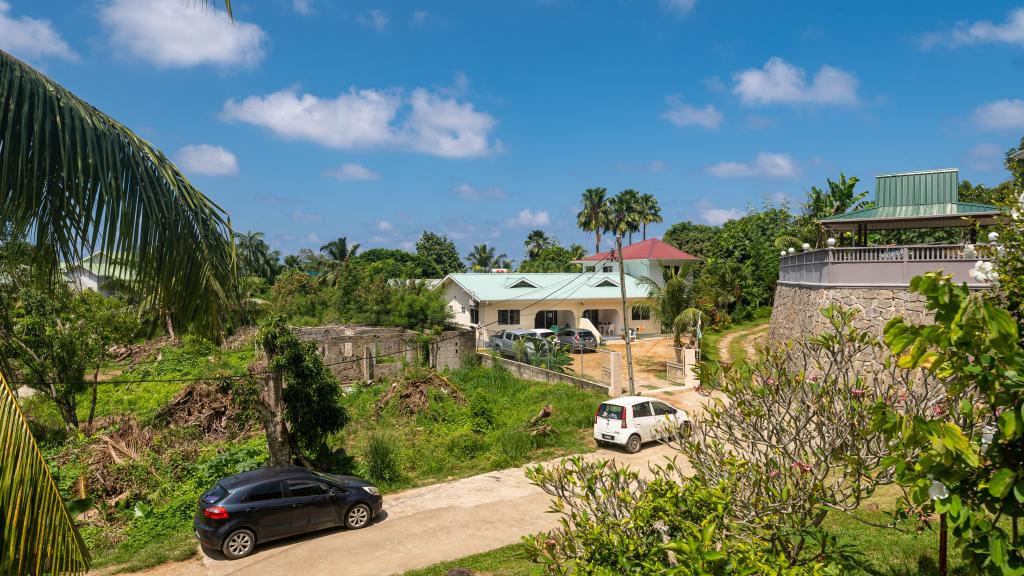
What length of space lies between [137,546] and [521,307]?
27783 mm

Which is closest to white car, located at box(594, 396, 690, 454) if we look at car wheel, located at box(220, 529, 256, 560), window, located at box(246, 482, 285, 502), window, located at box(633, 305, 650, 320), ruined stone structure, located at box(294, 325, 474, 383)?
window, located at box(246, 482, 285, 502)

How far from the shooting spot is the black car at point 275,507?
36.2ft

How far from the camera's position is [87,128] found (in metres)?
4.43

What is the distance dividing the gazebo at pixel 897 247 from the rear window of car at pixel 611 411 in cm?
786

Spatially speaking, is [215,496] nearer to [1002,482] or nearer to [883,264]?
[1002,482]

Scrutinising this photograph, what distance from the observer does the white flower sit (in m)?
3.23

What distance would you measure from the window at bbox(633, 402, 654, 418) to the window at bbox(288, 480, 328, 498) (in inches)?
343

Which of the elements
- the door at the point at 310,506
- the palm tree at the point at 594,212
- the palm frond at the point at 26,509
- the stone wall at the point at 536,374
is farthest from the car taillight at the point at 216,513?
the palm tree at the point at 594,212

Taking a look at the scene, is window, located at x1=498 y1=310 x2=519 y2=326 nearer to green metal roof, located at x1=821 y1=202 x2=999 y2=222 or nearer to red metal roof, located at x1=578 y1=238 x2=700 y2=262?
red metal roof, located at x1=578 y1=238 x2=700 y2=262

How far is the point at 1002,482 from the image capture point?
3.05 metres

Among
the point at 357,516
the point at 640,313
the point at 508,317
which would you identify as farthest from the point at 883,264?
the point at 640,313

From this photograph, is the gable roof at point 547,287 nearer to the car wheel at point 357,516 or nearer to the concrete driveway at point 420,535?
the concrete driveway at point 420,535

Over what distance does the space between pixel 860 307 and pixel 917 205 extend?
6.09 m

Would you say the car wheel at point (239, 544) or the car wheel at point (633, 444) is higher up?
the car wheel at point (633, 444)
